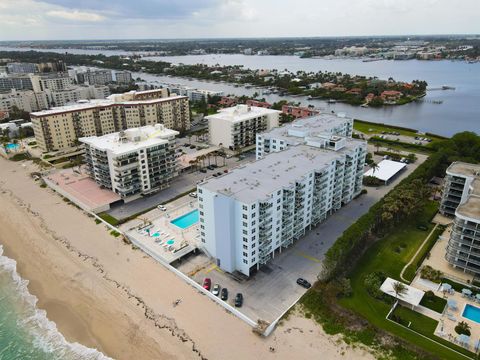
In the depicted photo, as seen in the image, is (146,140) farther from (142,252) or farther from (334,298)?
(334,298)

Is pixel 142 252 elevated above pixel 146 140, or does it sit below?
below

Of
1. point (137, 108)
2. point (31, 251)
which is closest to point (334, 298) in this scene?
point (31, 251)

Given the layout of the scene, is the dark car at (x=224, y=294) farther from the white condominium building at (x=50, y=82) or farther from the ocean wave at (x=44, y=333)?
the white condominium building at (x=50, y=82)

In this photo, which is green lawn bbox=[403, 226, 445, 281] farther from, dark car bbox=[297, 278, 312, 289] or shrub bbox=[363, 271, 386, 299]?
dark car bbox=[297, 278, 312, 289]

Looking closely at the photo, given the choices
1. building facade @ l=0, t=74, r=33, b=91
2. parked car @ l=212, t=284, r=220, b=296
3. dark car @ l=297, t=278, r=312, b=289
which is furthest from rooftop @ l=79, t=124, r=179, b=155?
building facade @ l=0, t=74, r=33, b=91

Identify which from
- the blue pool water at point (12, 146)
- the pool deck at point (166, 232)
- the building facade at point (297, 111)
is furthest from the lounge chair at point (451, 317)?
the blue pool water at point (12, 146)

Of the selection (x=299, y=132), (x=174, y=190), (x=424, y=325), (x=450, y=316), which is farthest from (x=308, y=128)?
(x=424, y=325)
